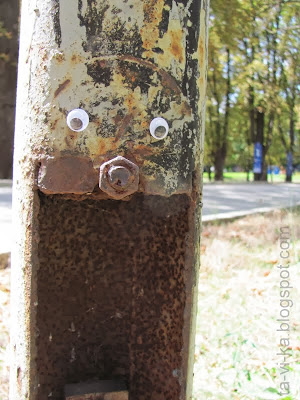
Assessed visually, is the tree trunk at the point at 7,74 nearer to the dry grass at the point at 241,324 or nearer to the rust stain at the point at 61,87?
the dry grass at the point at 241,324

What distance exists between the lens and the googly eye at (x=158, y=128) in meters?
Result: 1.30

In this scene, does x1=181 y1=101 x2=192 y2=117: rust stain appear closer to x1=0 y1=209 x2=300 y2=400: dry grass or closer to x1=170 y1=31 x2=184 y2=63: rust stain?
x1=170 y1=31 x2=184 y2=63: rust stain

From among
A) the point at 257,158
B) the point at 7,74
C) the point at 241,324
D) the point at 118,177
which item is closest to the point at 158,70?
the point at 118,177

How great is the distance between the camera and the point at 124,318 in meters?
1.61

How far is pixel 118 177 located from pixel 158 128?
20 cm

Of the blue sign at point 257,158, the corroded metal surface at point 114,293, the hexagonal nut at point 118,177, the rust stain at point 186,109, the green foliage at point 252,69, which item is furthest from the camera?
the blue sign at point 257,158

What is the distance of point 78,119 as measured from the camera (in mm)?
1252

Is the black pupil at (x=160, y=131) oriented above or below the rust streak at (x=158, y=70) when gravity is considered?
below

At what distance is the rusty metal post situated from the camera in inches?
50.1

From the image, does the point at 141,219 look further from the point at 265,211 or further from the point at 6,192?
the point at 6,192

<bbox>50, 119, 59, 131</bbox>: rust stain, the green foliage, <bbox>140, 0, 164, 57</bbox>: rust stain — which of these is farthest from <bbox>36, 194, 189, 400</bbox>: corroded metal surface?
the green foliage

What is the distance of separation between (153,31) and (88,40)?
0.19 meters

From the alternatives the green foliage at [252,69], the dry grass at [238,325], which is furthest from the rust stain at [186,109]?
the green foliage at [252,69]

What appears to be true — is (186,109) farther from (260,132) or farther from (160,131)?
(260,132)
